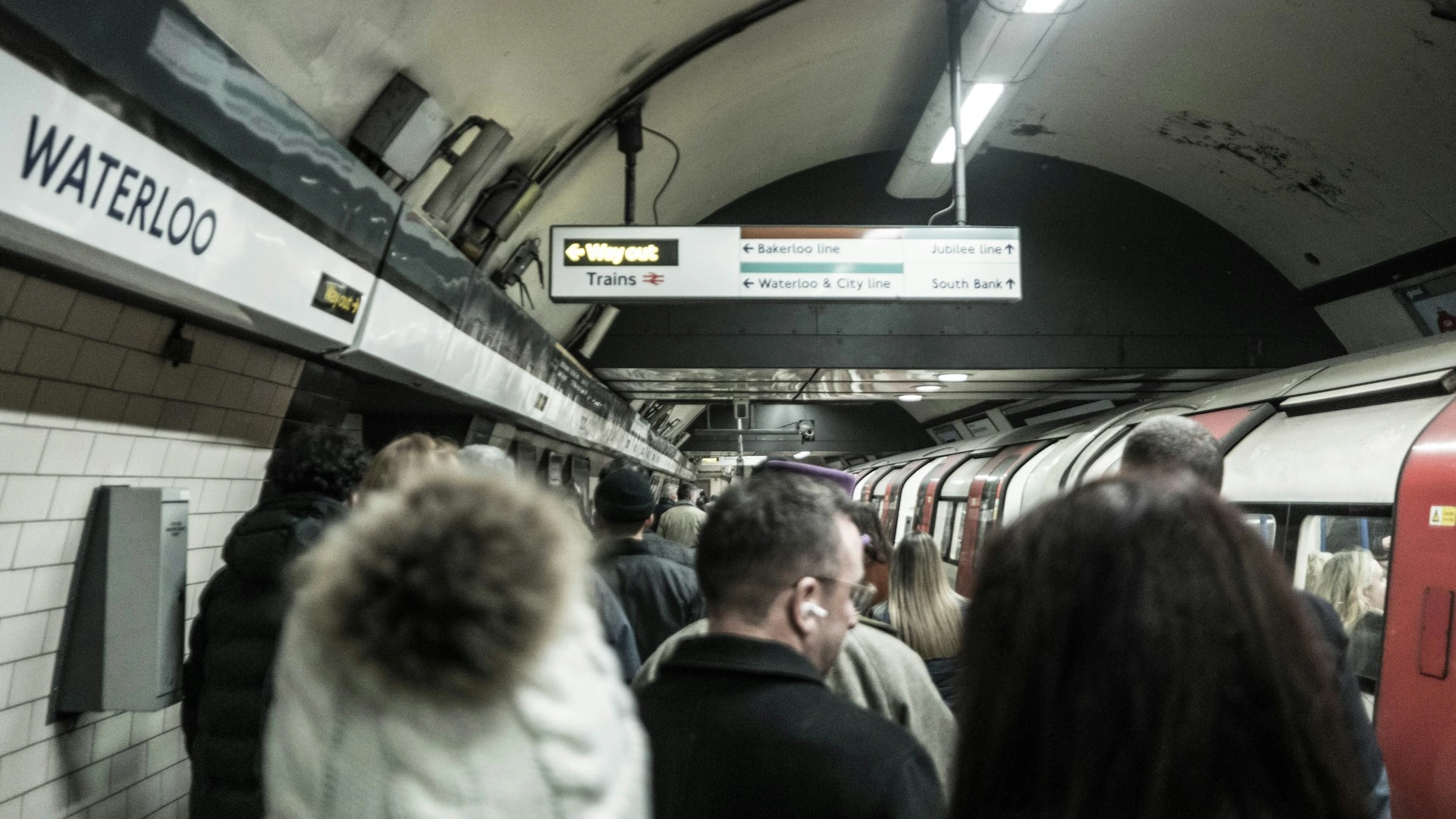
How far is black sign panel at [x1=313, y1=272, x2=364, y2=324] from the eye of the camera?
136 inches

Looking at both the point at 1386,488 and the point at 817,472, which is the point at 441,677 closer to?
the point at 817,472

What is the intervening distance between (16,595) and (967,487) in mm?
9253

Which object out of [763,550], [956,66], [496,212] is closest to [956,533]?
[956,66]

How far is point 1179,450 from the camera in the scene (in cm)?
244

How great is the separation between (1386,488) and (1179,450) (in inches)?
70.6

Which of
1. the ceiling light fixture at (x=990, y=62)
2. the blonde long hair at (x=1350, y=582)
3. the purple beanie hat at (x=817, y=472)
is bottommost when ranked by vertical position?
the blonde long hair at (x=1350, y=582)

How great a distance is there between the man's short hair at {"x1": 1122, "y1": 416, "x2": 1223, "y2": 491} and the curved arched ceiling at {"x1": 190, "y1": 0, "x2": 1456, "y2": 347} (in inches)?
112

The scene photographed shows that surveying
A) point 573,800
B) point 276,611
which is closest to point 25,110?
point 276,611

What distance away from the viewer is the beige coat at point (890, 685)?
2047 millimetres

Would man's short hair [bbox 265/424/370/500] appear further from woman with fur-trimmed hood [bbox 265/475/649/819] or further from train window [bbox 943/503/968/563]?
train window [bbox 943/503/968/563]

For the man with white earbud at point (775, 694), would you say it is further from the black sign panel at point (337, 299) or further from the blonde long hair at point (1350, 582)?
the blonde long hair at point (1350, 582)

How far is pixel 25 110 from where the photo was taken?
193 centimetres

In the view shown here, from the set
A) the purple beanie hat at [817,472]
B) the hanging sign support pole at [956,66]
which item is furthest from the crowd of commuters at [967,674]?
the hanging sign support pole at [956,66]

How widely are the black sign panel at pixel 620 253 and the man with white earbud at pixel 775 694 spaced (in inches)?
153
